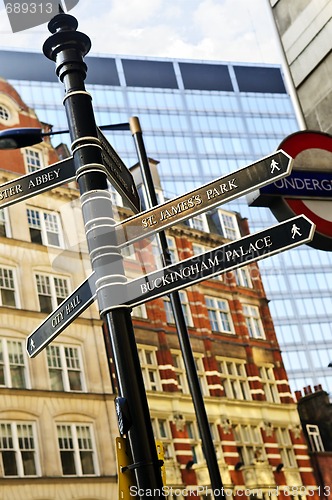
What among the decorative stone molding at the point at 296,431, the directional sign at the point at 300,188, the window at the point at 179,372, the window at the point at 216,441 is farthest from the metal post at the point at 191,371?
the decorative stone molding at the point at 296,431

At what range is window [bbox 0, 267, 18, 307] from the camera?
34.2 metres

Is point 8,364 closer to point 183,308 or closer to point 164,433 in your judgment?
point 164,433

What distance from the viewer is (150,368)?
132 feet

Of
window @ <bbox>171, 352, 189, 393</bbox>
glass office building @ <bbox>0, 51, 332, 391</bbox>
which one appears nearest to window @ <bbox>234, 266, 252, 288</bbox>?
window @ <bbox>171, 352, 189, 393</bbox>

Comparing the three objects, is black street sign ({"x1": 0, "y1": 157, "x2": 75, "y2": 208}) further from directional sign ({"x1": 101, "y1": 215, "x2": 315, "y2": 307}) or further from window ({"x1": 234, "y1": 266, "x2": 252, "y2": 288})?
window ({"x1": 234, "y1": 266, "x2": 252, "y2": 288})

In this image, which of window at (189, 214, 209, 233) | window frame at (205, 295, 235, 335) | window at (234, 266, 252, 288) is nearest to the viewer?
window frame at (205, 295, 235, 335)

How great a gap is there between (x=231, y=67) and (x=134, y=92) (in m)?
16.1

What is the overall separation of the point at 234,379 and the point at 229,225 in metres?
11.3

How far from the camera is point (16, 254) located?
1374 inches

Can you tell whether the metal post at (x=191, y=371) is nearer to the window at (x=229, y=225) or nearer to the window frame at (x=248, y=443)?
the window frame at (x=248, y=443)

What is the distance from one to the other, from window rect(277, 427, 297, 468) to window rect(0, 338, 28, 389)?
17.5m

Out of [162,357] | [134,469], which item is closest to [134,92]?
[162,357]

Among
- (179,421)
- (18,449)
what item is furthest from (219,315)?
(18,449)

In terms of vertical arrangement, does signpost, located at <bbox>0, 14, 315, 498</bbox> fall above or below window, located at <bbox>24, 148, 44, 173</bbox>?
below
